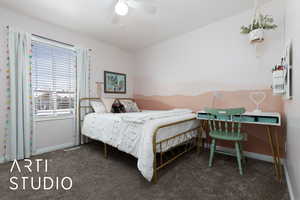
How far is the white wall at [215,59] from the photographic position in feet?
6.73

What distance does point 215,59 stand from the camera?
2541mm

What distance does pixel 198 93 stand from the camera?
275 cm

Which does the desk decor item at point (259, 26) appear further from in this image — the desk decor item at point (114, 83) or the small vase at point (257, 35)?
the desk decor item at point (114, 83)

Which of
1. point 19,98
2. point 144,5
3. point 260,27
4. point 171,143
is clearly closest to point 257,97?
point 260,27

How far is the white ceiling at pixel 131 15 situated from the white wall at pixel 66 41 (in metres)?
0.13

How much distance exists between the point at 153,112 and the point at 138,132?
2.80 feet

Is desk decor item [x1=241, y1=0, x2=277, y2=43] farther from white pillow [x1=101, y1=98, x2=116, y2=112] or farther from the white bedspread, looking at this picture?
white pillow [x1=101, y1=98, x2=116, y2=112]

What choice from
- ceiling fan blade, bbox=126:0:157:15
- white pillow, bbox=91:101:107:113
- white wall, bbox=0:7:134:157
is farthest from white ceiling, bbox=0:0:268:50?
white pillow, bbox=91:101:107:113

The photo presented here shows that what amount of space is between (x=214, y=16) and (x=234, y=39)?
533 millimetres

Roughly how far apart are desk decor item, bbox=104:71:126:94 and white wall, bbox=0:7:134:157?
0.44 feet

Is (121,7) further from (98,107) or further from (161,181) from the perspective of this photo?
(161,181)

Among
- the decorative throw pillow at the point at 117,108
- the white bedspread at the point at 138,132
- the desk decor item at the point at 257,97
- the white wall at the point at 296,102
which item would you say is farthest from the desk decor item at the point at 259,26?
the decorative throw pillow at the point at 117,108

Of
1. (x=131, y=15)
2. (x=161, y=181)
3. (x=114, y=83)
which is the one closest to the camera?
(x=161, y=181)

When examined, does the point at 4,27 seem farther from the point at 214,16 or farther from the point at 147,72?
the point at 214,16
